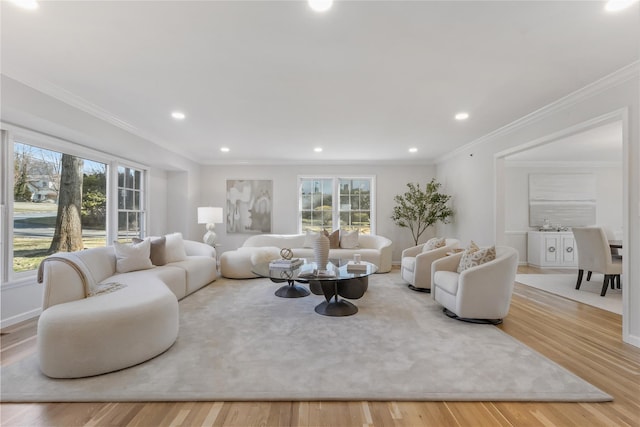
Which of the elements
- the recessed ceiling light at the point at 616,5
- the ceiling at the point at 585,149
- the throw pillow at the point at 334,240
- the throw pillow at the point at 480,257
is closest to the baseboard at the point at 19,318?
the throw pillow at the point at 334,240

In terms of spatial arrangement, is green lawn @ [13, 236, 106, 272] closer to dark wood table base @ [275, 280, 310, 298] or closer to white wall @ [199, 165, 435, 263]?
dark wood table base @ [275, 280, 310, 298]

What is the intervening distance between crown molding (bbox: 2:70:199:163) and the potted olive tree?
5.03m

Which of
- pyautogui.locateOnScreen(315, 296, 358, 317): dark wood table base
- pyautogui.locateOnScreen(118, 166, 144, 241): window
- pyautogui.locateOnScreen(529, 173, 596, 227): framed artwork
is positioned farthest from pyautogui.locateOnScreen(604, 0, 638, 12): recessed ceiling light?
pyautogui.locateOnScreen(118, 166, 144, 241): window

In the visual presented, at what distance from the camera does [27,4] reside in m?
1.74

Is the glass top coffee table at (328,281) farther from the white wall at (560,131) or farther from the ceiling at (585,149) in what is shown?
the ceiling at (585,149)

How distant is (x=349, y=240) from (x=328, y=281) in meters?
2.95

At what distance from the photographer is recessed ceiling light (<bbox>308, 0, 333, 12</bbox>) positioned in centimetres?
169

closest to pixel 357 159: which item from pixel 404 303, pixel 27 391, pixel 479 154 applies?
pixel 479 154

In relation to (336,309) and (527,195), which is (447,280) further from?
(527,195)

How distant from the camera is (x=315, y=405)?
1723mm

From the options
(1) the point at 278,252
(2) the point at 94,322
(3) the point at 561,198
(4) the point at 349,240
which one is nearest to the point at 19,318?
(2) the point at 94,322

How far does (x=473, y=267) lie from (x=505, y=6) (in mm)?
2273

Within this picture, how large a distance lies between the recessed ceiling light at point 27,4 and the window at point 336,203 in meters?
5.31

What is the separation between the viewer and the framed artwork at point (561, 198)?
21.8ft
